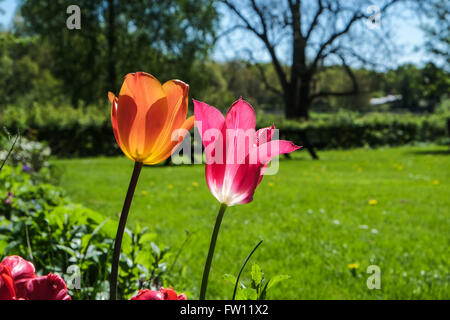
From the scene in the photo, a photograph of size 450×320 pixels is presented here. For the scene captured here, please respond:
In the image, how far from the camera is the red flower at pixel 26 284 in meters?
0.38

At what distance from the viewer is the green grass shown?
2.55 m

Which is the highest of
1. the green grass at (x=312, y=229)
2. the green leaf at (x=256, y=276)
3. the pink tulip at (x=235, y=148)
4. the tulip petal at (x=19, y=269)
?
the pink tulip at (x=235, y=148)

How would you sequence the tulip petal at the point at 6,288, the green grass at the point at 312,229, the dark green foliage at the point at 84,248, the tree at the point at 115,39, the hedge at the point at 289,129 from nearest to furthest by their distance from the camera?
the tulip petal at the point at 6,288 → the dark green foliage at the point at 84,248 → the green grass at the point at 312,229 → the hedge at the point at 289,129 → the tree at the point at 115,39

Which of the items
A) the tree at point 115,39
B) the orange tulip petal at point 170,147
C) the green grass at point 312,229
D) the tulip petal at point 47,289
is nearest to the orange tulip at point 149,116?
the orange tulip petal at point 170,147

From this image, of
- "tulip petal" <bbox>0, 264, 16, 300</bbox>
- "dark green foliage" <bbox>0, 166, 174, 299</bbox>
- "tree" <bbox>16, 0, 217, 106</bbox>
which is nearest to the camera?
"tulip petal" <bbox>0, 264, 16, 300</bbox>

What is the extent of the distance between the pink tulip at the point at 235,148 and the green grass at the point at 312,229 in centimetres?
116

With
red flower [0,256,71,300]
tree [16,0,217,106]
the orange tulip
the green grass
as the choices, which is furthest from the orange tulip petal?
tree [16,0,217,106]

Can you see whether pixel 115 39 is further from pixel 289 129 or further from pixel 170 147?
pixel 170 147

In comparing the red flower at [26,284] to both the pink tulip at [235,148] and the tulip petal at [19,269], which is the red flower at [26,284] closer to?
the tulip petal at [19,269]

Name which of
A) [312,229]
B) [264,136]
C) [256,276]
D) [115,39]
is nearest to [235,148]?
[264,136]

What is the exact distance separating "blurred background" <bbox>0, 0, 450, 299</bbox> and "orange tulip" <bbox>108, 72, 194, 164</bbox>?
0.16m

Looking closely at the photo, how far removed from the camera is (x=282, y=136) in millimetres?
11414

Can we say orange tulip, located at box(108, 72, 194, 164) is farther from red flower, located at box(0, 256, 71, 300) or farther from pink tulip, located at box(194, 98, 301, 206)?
red flower, located at box(0, 256, 71, 300)
